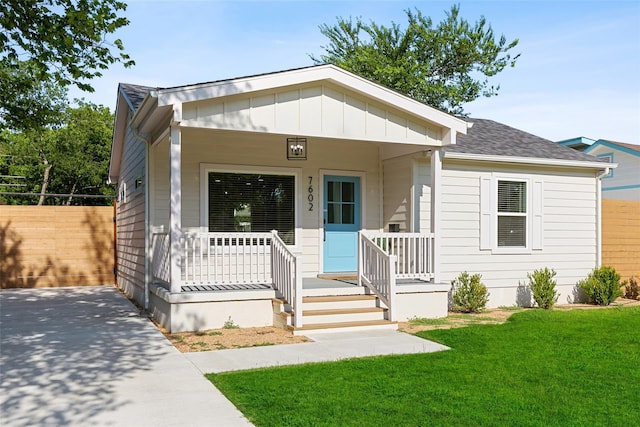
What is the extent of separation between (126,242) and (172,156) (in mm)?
5107

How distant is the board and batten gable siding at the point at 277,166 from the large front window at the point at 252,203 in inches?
6.0

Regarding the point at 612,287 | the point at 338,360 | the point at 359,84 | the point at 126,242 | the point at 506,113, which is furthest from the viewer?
the point at 506,113

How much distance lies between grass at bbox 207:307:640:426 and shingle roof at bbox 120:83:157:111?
5824mm

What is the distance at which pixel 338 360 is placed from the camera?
570 cm

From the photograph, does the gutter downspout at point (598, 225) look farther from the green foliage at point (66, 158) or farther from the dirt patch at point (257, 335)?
the green foliage at point (66, 158)

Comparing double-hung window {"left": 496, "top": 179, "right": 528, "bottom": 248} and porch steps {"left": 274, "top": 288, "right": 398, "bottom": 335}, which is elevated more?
double-hung window {"left": 496, "top": 179, "right": 528, "bottom": 248}

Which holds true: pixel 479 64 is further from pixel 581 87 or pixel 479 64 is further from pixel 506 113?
pixel 581 87

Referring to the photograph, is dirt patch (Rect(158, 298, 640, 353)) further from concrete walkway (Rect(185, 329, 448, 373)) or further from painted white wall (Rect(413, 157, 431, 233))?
painted white wall (Rect(413, 157, 431, 233))

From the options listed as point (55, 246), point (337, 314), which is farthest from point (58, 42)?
point (55, 246)

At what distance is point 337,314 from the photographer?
25.1ft

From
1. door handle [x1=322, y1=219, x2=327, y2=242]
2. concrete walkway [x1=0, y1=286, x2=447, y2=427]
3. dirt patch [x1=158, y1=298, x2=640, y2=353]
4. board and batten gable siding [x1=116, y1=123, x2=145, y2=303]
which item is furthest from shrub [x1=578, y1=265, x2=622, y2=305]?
board and batten gable siding [x1=116, y1=123, x2=145, y2=303]

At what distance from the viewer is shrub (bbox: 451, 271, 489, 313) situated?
9.37m

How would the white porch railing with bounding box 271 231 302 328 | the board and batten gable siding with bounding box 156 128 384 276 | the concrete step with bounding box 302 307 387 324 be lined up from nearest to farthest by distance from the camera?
1. the white porch railing with bounding box 271 231 302 328
2. the concrete step with bounding box 302 307 387 324
3. the board and batten gable siding with bounding box 156 128 384 276

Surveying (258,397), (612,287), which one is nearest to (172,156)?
(258,397)
